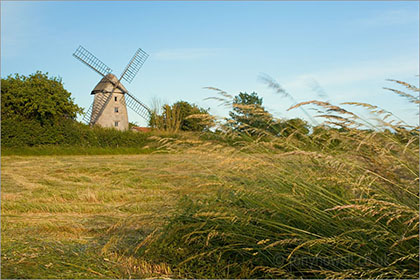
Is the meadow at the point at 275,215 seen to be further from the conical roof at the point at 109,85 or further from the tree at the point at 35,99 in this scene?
the conical roof at the point at 109,85

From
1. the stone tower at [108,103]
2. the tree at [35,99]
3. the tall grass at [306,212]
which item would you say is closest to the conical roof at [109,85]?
the stone tower at [108,103]

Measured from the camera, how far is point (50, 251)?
3.20 m

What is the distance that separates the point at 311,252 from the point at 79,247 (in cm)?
211

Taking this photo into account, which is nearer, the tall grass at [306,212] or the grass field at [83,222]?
the tall grass at [306,212]

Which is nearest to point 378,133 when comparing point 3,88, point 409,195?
point 409,195

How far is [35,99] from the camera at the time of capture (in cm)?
2459

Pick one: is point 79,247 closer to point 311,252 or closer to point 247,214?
point 247,214

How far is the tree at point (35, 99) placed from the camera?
2445cm

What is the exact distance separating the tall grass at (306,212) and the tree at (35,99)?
24.2m

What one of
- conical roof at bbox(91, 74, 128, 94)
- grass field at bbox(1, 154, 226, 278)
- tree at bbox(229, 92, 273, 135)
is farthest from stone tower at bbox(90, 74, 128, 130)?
tree at bbox(229, 92, 273, 135)

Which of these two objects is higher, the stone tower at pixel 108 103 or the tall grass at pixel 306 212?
the stone tower at pixel 108 103

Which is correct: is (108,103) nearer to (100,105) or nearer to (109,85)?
(100,105)

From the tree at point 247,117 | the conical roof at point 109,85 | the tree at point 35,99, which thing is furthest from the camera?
the conical roof at point 109,85

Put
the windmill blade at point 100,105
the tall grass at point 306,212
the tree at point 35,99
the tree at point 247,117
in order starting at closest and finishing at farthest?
the tall grass at point 306,212 → the tree at point 247,117 → the tree at point 35,99 → the windmill blade at point 100,105
